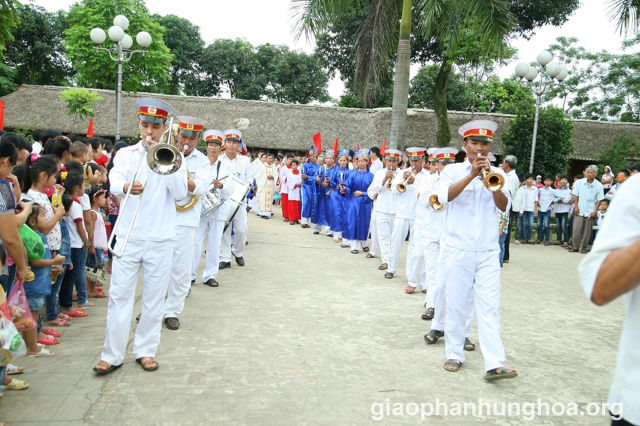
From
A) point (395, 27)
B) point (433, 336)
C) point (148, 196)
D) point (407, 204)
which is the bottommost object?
point (433, 336)

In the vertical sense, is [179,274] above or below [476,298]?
below

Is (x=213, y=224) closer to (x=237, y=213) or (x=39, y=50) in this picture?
(x=237, y=213)

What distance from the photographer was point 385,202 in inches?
391

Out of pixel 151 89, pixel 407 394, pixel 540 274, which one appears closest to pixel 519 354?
pixel 407 394

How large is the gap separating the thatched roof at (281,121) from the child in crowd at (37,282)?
25333 mm

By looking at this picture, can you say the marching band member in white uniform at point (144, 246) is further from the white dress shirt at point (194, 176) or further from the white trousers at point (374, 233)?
the white trousers at point (374, 233)

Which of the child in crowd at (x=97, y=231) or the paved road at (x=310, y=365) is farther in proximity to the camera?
the child in crowd at (x=97, y=231)

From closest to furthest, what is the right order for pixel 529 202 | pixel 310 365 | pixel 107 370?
pixel 107 370 → pixel 310 365 → pixel 529 202

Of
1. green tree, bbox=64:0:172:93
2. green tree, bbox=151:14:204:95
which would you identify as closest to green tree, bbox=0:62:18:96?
green tree, bbox=64:0:172:93

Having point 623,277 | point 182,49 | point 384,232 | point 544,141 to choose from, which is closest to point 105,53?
point 182,49

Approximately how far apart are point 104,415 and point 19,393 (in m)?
0.79

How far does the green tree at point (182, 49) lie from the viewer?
46.4m

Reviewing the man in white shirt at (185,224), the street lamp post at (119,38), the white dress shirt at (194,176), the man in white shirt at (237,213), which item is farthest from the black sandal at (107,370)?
the street lamp post at (119,38)

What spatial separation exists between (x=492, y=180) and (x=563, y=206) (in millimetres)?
12427
